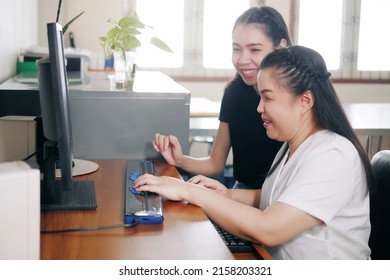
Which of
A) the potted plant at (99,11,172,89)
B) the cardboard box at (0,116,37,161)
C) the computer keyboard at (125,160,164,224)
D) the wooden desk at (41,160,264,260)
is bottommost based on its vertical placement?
the wooden desk at (41,160,264,260)

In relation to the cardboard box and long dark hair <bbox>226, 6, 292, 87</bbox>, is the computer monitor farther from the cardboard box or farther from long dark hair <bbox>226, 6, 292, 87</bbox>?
long dark hair <bbox>226, 6, 292, 87</bbox>

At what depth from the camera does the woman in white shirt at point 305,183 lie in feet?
4.05

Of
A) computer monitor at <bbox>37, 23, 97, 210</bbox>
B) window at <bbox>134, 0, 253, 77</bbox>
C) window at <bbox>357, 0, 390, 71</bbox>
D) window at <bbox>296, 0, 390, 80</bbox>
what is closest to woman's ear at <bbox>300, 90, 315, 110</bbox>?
computer monitor at <bbox>37, 23, 97, 210</bbox>

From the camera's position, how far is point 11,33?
8.07 feet

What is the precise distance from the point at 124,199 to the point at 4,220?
56 cm

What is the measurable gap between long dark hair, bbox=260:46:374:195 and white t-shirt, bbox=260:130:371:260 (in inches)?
0.8

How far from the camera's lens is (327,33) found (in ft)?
16.5

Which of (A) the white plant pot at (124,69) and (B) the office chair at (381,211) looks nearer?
(B) the office chair at (381,211)

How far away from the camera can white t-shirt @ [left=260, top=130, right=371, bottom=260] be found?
4.06 ft

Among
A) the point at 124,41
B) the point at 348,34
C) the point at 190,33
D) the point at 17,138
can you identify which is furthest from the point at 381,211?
the point at 348,34

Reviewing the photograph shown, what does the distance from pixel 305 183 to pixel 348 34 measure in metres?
3.99

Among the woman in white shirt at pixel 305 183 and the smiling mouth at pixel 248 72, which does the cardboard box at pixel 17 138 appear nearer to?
the woman in white shirt at pixel 305 183

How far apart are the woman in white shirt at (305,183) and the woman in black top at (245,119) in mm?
484

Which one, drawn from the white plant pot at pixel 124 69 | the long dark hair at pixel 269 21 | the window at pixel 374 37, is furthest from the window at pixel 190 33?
the long dark hair at pixel 269 21
